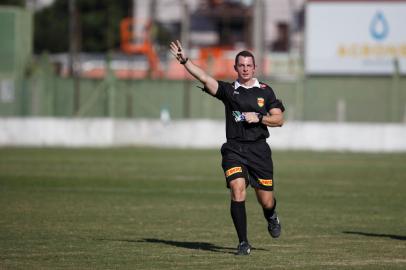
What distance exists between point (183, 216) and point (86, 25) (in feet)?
198

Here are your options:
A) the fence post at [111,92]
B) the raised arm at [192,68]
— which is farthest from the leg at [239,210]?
the fence post at [111,92]

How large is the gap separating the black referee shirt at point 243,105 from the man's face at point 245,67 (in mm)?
193

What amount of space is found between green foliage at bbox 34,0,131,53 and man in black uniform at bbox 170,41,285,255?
203ft

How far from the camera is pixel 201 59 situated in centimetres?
4794

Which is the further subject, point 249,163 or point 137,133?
point 137,133

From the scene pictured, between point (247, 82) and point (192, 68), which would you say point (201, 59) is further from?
point (192, 68)

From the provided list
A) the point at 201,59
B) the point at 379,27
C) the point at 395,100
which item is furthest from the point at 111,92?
the point at 379,27

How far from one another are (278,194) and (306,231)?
20.5ft

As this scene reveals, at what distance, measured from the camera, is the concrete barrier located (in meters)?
34.6

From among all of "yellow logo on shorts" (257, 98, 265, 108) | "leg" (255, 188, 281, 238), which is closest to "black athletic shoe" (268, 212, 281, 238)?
"leg" (255, 188, 281, 238)

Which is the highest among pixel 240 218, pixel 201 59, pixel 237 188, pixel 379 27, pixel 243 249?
pixel 379 27

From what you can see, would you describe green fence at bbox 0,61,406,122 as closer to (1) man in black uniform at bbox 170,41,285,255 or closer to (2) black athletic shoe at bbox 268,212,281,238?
(2) black athletic shoe at bbox 268,212,281,238

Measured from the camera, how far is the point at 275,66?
57.6m

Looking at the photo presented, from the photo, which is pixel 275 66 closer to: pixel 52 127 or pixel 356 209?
pixel 52 127
